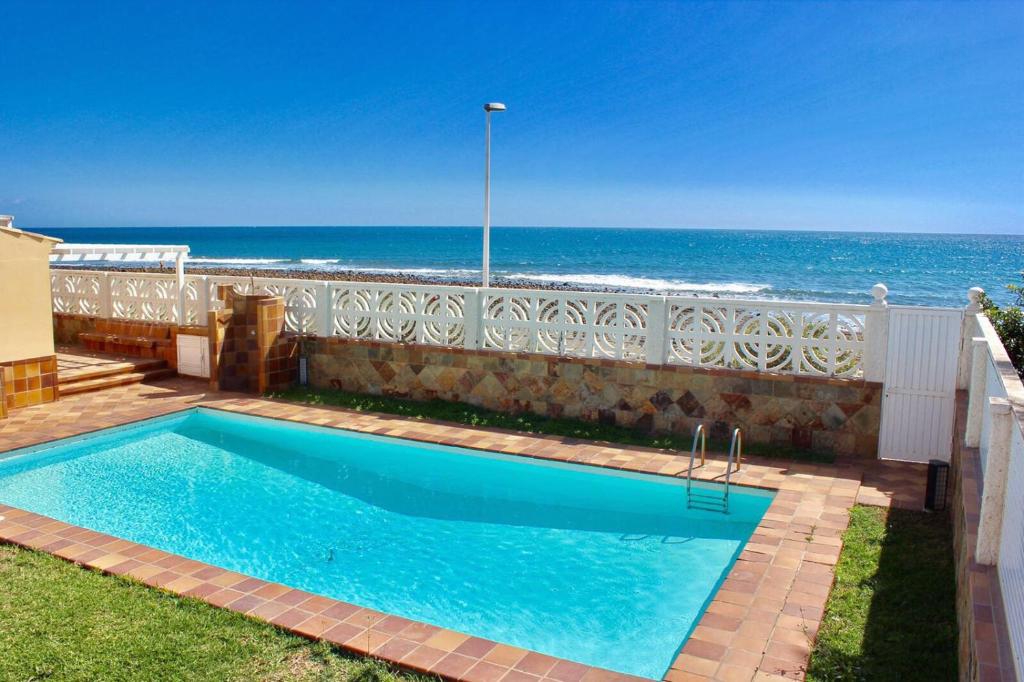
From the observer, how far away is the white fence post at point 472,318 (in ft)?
32.3

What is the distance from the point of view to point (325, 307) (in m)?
10.9

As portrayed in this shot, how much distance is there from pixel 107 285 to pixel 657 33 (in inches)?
1442

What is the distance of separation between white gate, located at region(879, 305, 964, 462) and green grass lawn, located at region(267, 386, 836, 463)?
74 cm

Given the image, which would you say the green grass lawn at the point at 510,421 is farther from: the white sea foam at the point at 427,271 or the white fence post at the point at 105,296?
the white sea foam at the point at 427,271

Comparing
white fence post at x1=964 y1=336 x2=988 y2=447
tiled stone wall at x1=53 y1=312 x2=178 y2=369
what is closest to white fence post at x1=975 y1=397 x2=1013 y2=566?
white fence post at x1=964 y1=336 x2=988 y2=447

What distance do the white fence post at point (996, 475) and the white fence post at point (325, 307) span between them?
8.64 meters

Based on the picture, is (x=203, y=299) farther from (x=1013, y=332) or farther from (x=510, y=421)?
Answer: (x=1013, y=332)

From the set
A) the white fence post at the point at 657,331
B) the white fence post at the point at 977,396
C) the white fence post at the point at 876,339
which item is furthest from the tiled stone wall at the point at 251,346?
the white fence post at the point at 977,396

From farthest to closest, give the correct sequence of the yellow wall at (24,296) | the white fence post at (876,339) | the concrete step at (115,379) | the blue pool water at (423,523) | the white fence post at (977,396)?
the concrete step at (115,379) < the yellow wall at (24,296) < the white fence post at (876,339) < the white fence post at (977,396) < the blue pool water at (423,523)

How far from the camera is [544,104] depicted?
60688mm

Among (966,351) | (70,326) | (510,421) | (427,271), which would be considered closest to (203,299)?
(70,326)

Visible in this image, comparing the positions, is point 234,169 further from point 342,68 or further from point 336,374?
point 336,374

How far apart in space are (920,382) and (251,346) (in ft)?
27.5

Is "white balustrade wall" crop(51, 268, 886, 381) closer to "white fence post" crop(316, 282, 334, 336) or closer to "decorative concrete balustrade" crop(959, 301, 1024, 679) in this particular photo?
"white fence post" crop(316, 282, 334, 336)
